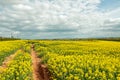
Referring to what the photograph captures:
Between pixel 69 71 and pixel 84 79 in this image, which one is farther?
pixel 69 71

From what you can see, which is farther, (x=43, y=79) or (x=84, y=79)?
(x=43, y=79)

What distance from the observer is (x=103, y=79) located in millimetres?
12023

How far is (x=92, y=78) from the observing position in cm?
1209

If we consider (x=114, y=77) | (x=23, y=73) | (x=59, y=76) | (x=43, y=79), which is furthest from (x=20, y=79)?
(x=114, y=77)

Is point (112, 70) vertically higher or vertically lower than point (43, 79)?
higher

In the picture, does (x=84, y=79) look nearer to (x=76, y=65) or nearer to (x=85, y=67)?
(x=85, y=67)

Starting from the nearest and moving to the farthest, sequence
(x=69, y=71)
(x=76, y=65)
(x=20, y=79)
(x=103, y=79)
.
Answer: (x=103, y=79) < (x=20, y=79) < (x=69, y=71) < (x=76, y=65)

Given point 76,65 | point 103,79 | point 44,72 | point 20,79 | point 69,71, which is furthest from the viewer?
point 44,72

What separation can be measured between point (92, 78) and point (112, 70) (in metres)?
2.08

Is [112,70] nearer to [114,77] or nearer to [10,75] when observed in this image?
[114,77]

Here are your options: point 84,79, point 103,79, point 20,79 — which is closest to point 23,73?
point 20,79

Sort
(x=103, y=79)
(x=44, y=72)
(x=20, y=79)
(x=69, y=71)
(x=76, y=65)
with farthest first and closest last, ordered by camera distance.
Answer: (x=44, y=72), (x=76, y=65), (x=69, y=71), (x=20, y=79), (x=103, y=79)

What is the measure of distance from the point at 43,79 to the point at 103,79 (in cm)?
576

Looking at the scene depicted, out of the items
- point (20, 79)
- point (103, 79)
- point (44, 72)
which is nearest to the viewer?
point (103, 79)
